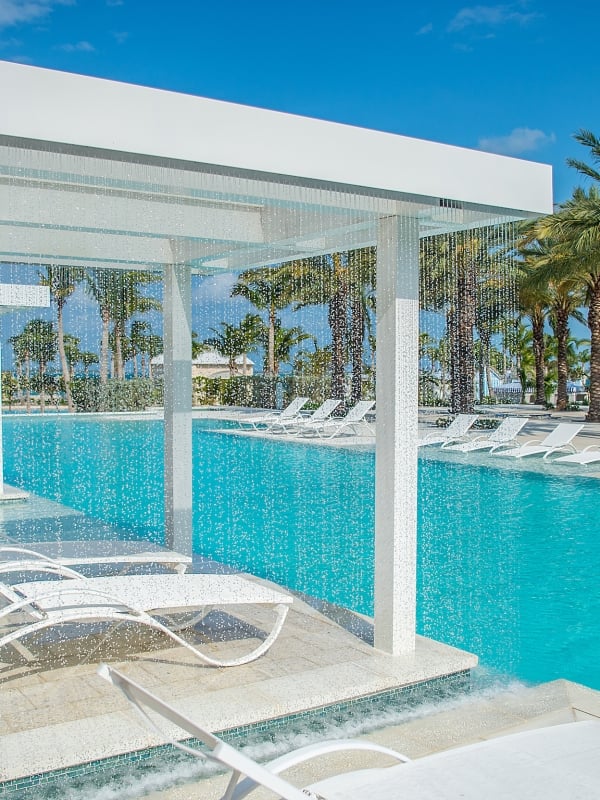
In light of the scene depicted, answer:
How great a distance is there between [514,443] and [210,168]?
51.1 ft

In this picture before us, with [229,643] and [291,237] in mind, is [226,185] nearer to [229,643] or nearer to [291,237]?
[291,237]

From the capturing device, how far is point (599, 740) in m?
2.88

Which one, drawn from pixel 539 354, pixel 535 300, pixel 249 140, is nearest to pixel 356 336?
pixel 535 300

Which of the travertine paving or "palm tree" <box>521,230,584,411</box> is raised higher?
"palm tree" <box>521,230,584,411</box>

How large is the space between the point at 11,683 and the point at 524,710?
2780 millimetres

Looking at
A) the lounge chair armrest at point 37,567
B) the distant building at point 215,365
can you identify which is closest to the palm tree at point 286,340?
the distant building at point 215,365

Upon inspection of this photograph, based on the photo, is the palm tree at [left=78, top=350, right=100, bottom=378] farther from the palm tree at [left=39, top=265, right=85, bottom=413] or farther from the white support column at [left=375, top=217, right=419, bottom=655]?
the white support column at [left=375, top=217, right=419, bottom=655]

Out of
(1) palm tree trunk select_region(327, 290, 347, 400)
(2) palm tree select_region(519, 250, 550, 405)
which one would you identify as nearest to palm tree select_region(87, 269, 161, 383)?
(1) palm tree trunk select_region(327, 290, 347, 400)

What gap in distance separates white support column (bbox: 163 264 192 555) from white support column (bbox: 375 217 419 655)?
3.01 meters

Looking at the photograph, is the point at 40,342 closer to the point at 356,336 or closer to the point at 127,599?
the point at 356,336

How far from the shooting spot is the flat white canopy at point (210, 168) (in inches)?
135

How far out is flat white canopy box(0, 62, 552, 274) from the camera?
343 centimetres

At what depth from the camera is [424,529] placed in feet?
34.4

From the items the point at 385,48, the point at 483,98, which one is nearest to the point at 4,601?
the point at 385,48
